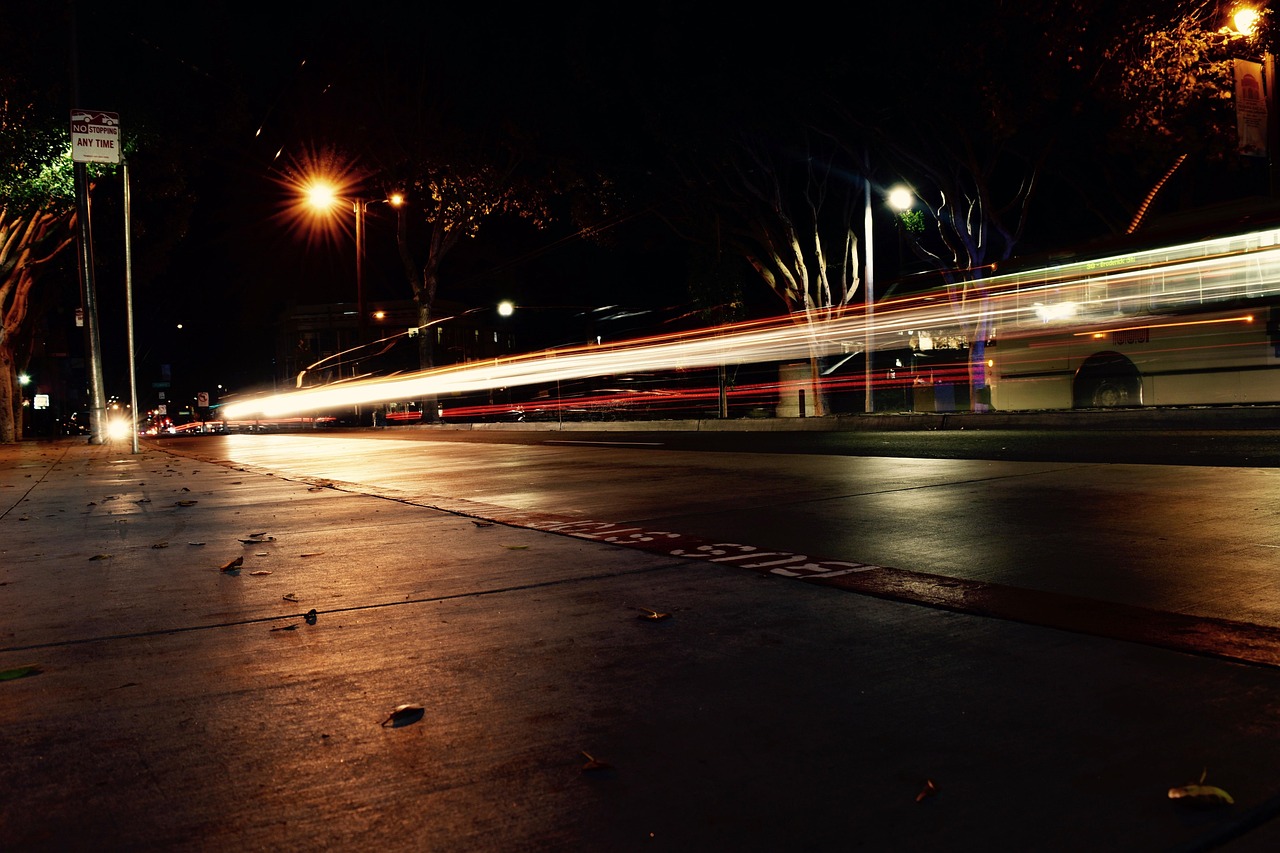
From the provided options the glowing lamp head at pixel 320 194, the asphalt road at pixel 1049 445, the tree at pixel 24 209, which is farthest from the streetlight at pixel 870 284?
the tree at pixel 24 209

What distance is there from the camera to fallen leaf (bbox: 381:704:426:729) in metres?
3.39

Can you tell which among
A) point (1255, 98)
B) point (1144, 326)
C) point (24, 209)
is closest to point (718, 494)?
point (1255, 98)

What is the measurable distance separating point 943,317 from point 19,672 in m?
24.0

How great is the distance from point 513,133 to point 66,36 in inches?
437

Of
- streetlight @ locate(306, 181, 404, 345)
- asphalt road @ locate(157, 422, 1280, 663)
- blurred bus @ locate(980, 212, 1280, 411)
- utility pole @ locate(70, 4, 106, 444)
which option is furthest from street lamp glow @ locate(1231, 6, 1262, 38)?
streetlight @ locate(306, 181, 404, 345)

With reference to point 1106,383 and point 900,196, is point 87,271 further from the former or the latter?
point 1106,383

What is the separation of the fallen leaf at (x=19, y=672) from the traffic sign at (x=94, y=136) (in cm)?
1959

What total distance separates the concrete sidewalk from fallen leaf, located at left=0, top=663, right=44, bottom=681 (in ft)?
0.06

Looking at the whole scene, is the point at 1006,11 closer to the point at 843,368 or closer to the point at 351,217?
the point at 843,368

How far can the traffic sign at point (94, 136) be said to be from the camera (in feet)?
66.8

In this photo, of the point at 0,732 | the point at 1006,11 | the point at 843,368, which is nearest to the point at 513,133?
the point at 843,368

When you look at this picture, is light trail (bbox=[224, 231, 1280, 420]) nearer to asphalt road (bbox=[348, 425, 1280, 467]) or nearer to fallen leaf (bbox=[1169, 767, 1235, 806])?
asphalt road (bbox=[348, 425, 1280, 467])

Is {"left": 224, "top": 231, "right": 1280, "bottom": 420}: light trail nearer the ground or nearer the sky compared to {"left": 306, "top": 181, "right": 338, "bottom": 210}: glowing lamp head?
nearer the ground

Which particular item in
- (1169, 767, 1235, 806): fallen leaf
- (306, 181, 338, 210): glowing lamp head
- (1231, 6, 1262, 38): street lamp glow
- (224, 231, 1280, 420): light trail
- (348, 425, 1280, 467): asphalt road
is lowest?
(1169, 767, 1235, 806): fallen leaf
